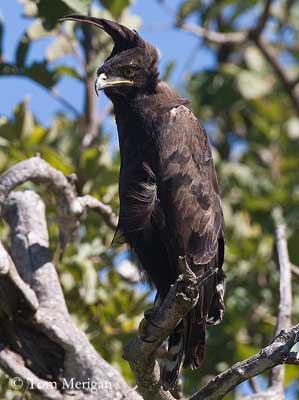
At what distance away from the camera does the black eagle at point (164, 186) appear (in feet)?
17.0

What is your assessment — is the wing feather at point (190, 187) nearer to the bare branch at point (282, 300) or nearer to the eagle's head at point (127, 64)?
the eagle's head at point (127, 64)

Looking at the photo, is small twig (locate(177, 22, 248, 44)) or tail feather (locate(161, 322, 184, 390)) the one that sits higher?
small twig (locate(177, 22, 248, 44))

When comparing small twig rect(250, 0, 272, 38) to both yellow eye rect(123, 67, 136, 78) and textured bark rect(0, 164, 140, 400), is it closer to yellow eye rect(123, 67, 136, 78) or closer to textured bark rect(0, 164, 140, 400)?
yellow eye rect(123, 67, 136, 78)

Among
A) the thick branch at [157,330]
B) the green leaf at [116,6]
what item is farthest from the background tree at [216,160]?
the thick branch at [157,330]

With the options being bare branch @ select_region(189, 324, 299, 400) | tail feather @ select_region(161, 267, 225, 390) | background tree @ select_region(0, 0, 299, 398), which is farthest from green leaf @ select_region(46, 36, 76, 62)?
bare branch @ select_region(189, 324, 299, 400)

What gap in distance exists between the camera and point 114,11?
6672mm

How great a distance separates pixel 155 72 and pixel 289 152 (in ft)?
9.66

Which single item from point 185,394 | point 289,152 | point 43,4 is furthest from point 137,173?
point 289,152

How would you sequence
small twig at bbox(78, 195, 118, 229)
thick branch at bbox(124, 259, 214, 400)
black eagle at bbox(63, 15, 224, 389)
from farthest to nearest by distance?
small twig at bbox(78, 195, 118, 229) → black eagle at bbox(63, 15, 224, 389) → thick branch at bbox(124, 259, 214, 400)

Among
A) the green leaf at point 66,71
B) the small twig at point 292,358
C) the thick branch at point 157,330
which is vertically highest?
the green leaf at point 66,71

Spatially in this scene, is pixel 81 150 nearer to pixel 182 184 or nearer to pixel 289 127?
pixel 182 184

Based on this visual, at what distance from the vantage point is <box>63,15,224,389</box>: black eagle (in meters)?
5.18

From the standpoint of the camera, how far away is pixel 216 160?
8.02 meters

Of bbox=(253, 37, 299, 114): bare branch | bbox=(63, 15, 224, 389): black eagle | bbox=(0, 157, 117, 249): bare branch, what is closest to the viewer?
bbox=(63, 15, 224, 389): black eagle
